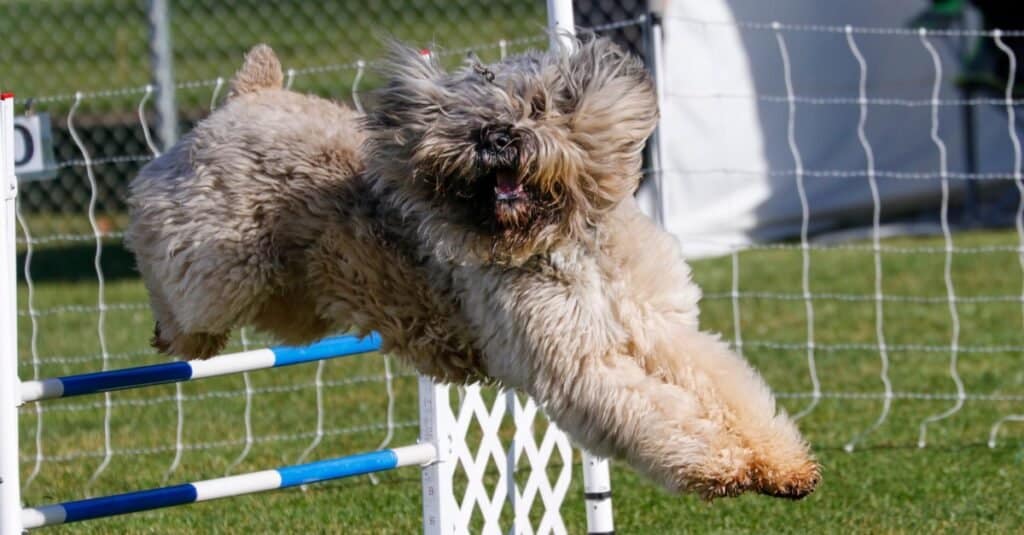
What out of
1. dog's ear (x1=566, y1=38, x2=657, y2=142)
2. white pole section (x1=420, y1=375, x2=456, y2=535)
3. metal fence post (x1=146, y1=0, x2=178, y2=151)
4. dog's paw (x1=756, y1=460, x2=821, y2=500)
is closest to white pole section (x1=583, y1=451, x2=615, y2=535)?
white pole section (x1=420, y1=375, x2=456, y2=535)

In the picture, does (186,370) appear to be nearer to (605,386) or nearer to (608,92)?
(605,386)

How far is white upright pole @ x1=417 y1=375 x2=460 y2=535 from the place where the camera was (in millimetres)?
4254

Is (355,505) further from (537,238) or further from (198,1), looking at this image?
(198,1)

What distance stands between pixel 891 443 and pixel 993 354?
60.5 inches

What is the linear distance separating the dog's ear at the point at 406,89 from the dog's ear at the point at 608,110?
29 cm

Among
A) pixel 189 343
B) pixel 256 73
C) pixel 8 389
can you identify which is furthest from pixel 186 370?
pixel 256 73

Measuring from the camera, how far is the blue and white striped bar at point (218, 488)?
3383 mm

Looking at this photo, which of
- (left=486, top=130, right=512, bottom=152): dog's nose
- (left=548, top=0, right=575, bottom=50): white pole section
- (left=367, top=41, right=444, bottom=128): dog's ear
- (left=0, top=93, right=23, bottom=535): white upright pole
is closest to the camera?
(left=486, top=130, right=512, bottom=152): dog's nose

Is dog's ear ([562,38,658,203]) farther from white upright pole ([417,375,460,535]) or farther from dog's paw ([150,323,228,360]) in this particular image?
white upright pole ([417,375,460,535])

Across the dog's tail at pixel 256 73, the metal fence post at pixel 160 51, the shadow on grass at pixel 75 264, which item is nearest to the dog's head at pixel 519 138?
the dog's tail at pixel 256 73

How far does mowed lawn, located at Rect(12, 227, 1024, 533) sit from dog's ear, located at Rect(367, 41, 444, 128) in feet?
6.62

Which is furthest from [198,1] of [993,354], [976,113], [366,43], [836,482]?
[836,482]

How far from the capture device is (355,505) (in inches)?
204

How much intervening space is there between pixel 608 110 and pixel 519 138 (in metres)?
0.22
